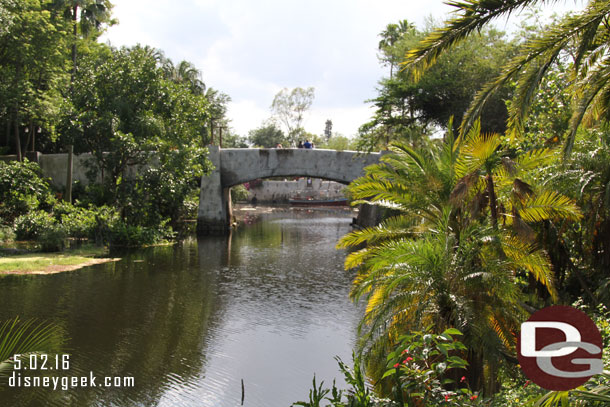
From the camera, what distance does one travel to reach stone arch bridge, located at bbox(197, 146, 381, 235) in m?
30.1

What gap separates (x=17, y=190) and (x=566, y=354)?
2542cm

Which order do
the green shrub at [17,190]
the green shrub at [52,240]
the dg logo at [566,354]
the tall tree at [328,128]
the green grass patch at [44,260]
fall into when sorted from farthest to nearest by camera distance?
the tall tree at [328,128] < the green shrub at [17,190] < the green shrub at [52,240] < the green grass patch at [44,260] < the dg logo at [566,354]

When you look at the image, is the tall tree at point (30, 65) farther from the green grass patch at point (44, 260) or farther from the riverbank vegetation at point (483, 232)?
the riverbank vegetation at point (483, 232)

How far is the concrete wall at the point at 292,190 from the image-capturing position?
219ft

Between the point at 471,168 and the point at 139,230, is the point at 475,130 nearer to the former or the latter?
the point at 471,168

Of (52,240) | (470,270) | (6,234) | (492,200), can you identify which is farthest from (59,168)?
(470,270)

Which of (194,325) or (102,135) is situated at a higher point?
(102,135)

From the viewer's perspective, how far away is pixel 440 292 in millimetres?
7410

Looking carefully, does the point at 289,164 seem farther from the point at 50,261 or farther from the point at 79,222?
the point at 50,261

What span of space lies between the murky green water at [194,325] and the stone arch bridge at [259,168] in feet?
30.1

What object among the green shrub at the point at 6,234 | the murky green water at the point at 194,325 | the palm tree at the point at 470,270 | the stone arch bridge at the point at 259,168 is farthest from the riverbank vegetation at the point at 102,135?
the palm tree at the point at 470,270

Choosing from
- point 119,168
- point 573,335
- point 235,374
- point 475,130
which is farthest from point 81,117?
point 573,335

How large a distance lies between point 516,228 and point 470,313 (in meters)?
1.56

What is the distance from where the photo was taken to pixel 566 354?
11.2ft
